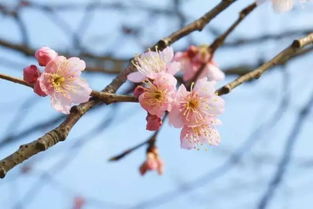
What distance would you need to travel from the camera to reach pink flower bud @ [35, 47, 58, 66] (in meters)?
0.96

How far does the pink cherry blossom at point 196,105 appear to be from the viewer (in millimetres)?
994

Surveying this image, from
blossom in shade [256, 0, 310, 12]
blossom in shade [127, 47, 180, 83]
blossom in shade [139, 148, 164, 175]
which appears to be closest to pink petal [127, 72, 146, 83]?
blossom in shade [127, 47, 180, 83]

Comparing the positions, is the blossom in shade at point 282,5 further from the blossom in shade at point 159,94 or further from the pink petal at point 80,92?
the pink petal at point 80,92

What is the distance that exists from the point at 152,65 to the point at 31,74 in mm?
213

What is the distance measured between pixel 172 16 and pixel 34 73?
2102 millimetres

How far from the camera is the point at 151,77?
1.00 m

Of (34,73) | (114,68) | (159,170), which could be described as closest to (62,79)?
(34,73)

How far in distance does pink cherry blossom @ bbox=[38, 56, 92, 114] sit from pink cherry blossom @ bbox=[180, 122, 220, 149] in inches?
8.8

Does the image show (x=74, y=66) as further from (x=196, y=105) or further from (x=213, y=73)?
(x=213, y=73)

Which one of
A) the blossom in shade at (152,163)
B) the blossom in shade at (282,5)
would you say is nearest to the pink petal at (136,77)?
the blossom in shade at (282,5)

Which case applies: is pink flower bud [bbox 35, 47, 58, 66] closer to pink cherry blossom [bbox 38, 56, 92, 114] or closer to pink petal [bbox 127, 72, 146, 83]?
pink cherry blossom [bbox 38, 56, 92, 114]

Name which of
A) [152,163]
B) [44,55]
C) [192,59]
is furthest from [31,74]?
[192,59]

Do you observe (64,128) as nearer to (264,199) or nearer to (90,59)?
(264,199)

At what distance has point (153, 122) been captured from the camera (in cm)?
94
